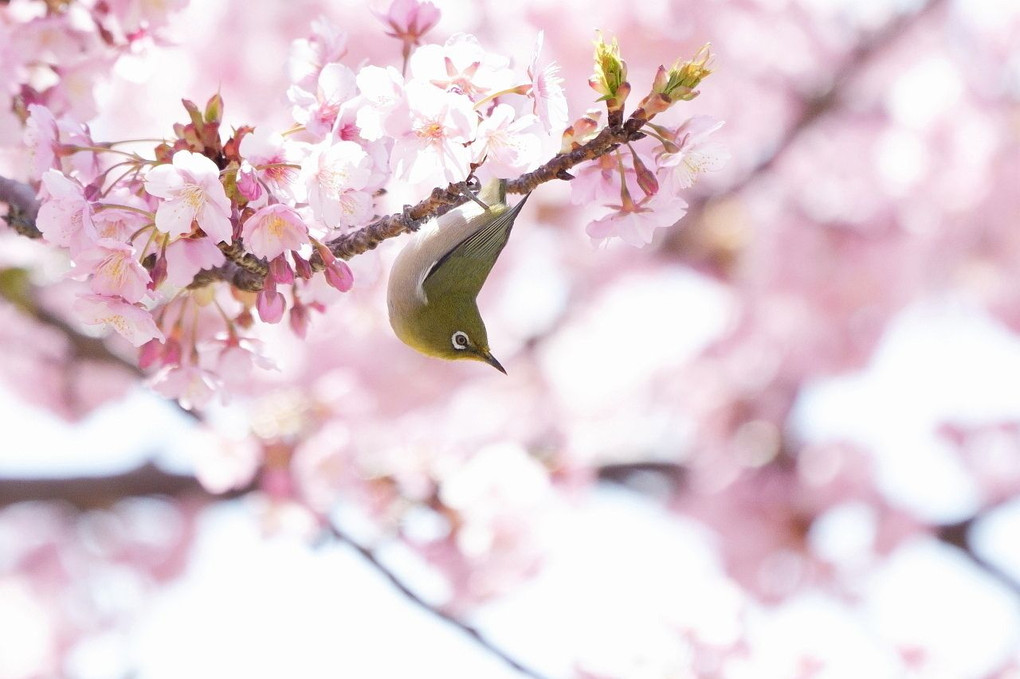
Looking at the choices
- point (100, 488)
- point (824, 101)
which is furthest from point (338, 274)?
point (824, 101)

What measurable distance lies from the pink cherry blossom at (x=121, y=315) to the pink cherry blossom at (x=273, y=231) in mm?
212

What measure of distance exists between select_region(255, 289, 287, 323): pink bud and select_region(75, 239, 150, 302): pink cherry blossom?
0.16 metres

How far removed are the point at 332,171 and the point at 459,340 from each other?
335 millimetres

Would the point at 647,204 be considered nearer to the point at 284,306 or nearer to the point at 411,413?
the point at 284,306

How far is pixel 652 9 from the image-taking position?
225 inches

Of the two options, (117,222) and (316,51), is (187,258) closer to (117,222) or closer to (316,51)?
(117,222)

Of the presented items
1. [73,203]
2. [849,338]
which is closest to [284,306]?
[73,203]

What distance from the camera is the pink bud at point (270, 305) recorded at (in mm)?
1316

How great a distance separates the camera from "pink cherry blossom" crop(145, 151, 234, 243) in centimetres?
121

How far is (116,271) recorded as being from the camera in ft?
4.23

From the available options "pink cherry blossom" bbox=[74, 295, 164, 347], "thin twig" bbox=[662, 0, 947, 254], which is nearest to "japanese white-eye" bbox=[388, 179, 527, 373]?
"pink cherry blossom" bbox=[74, 295, 164, 347]

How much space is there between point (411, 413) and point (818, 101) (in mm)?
3124

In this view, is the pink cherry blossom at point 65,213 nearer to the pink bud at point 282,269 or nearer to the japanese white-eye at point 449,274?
the pink bud at point 282,269

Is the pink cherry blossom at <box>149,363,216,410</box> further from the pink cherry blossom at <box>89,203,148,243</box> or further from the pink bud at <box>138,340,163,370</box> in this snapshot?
the pink cherry blossom at <box>89,203,148,243</box>
